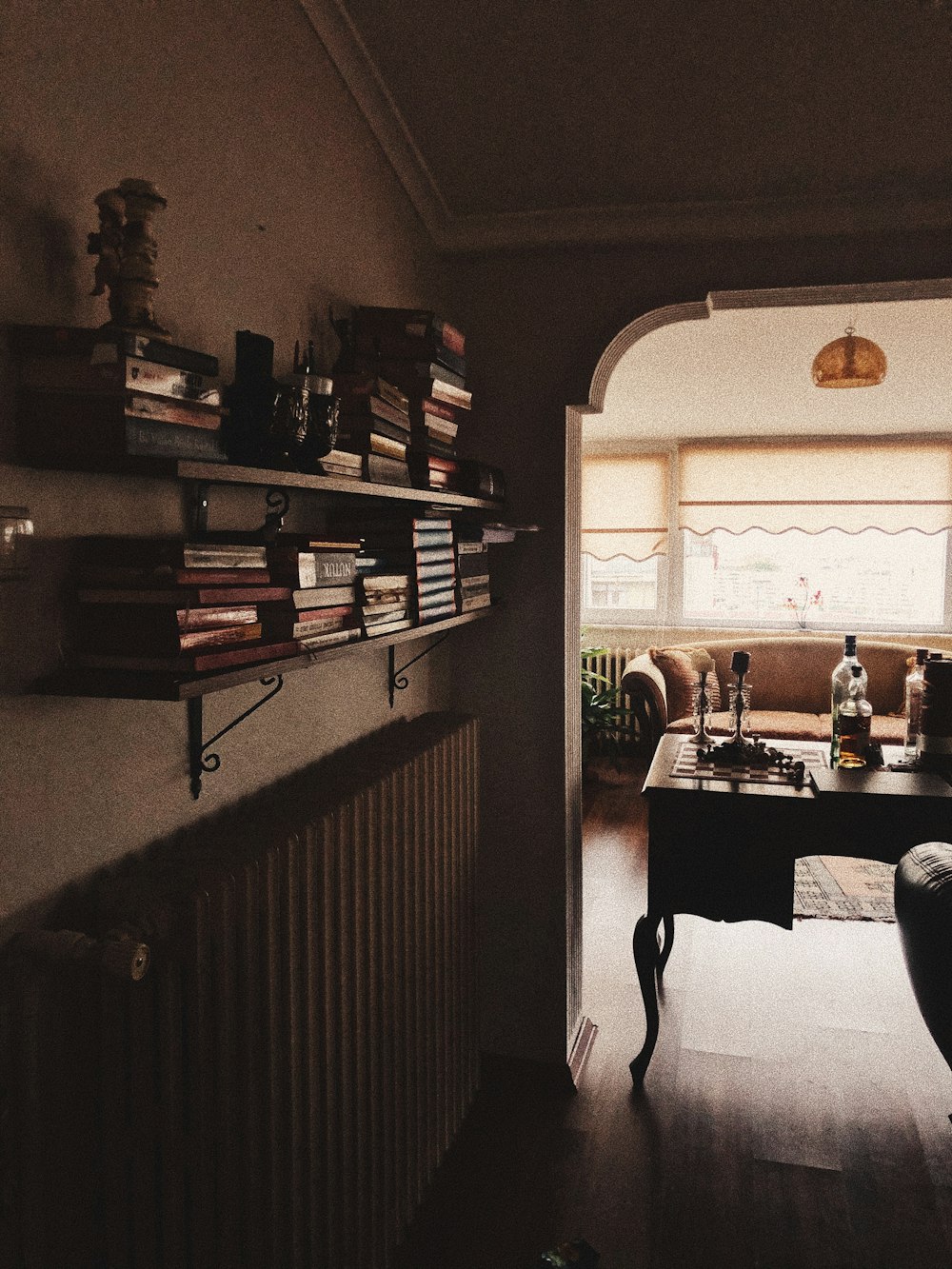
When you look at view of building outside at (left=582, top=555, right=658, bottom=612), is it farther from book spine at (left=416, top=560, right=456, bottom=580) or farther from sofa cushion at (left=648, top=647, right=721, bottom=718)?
book spine at (left=416, top=560, right=456, bottom=580)

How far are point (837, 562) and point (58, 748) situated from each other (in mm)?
7184

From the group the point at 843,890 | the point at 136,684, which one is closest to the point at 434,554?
the point at 136,684

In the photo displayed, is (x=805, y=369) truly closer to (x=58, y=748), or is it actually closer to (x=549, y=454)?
(x=549, y=454)

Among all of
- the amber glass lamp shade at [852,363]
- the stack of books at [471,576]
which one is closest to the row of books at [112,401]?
the stack of books at [471,576]

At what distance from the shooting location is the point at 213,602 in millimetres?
1136

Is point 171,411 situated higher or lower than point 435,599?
higher

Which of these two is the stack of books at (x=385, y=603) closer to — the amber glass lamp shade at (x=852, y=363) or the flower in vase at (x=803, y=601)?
the amber glass lamp shade at (x=852, y=363)

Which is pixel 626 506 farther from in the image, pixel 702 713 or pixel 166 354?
pixel 166 354

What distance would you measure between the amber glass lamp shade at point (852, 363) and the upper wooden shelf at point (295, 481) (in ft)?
7.32

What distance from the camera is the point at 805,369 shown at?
17.2ft

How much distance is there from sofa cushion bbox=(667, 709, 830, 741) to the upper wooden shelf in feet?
13.9

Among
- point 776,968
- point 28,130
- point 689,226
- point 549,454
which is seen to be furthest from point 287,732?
point 776,968

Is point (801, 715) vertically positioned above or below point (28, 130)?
below

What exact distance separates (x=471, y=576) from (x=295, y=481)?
0.94 metres
